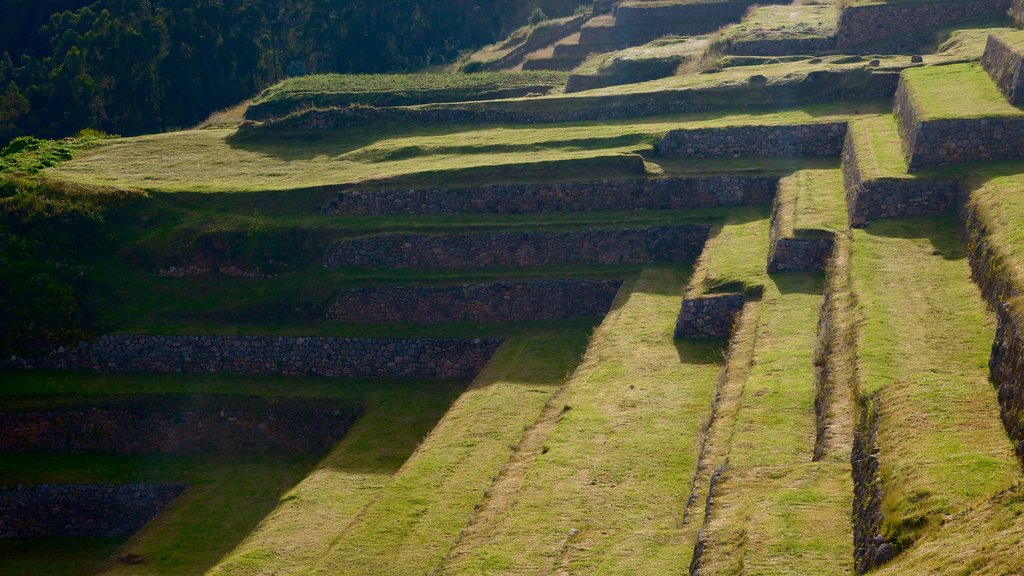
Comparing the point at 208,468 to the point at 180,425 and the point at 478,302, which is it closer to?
the point at 180,425

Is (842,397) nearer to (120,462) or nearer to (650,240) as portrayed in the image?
(650,240)

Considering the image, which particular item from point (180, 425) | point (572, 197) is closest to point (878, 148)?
point (572, 197)

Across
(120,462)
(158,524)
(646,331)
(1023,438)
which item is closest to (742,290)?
(646,331)

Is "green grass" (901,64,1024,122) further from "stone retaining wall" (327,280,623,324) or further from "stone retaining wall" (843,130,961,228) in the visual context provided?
"stone retaining wall" (327,280,623,324)

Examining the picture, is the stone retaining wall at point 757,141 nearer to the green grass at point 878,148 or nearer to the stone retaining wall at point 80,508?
the green grass at point 878,148

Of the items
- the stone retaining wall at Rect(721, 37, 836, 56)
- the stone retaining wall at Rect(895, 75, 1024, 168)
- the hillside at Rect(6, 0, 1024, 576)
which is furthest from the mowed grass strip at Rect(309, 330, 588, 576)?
the stone retaining wall at Rect(721, 37, 836, 56)
